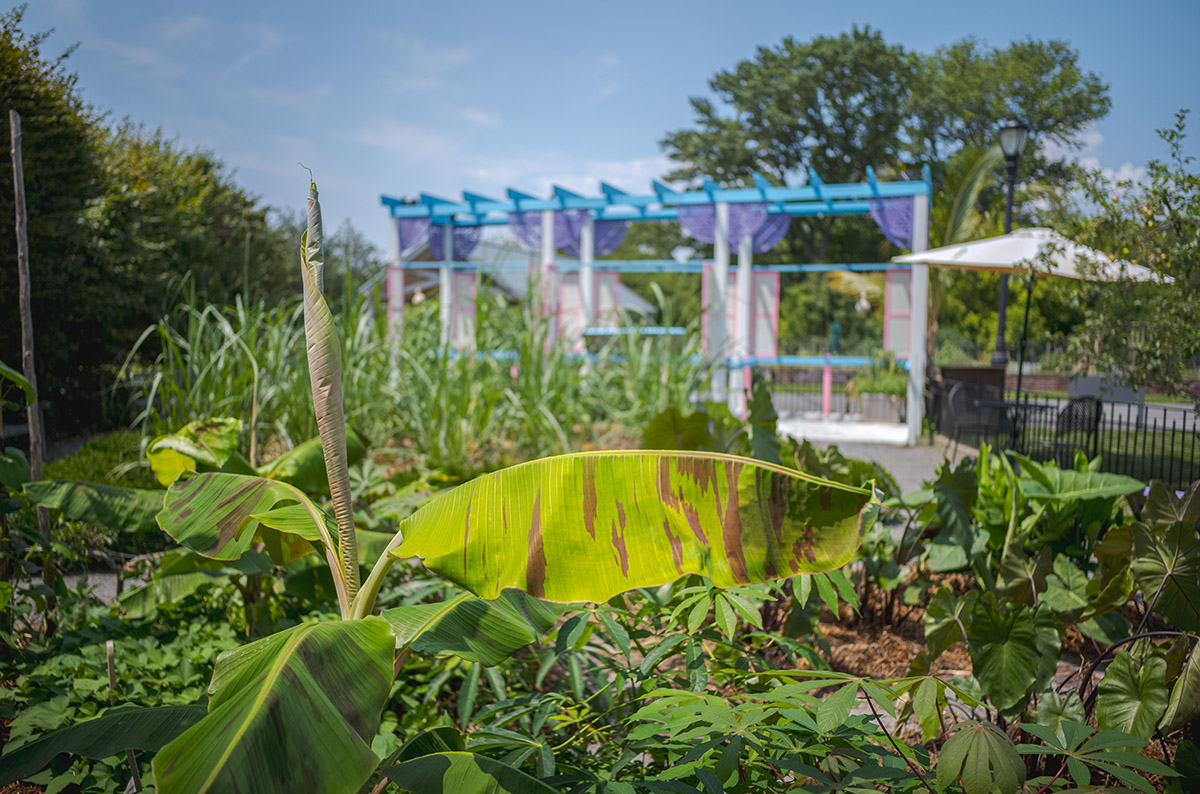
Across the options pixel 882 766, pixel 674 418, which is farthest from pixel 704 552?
pixel 674 418

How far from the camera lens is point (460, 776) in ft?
4.26

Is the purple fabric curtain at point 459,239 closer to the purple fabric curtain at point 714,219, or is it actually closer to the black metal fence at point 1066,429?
the purple fabric curtain at point 714,219

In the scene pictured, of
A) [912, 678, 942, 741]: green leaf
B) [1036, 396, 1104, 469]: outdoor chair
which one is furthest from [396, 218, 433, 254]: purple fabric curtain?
[912, 678, 942, 741]: green leaf

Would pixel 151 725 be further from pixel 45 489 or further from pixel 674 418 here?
Answer: pixel 674 418

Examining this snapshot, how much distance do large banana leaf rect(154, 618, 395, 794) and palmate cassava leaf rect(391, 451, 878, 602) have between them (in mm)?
221

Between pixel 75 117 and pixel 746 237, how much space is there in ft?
32.6

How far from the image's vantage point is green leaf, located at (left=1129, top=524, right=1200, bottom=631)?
6.56ft

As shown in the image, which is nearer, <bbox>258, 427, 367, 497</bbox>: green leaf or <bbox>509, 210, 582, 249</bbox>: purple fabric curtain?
<bbox>258, 427, 367, 497</bbox>: green leaf

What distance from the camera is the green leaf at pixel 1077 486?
304 cm

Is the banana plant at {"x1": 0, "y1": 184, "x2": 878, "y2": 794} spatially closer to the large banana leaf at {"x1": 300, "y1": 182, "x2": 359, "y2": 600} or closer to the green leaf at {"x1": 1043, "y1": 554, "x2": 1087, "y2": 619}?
the large banana leaf at {"x1": 300, "y1": 182, "x2": 359, "y2": 600}

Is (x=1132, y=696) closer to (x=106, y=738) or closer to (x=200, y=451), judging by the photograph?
(x=106, y=738)

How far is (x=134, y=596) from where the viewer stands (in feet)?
8.41

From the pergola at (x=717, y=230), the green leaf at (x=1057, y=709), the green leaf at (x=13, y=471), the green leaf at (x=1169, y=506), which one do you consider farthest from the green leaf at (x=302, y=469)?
the pergola at (x=717, y=230)

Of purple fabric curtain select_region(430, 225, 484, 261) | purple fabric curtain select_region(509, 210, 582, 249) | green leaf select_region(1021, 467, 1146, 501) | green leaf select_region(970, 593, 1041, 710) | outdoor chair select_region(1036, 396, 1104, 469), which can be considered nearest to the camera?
green leaf select_region(970, 593, 1041, 710)
